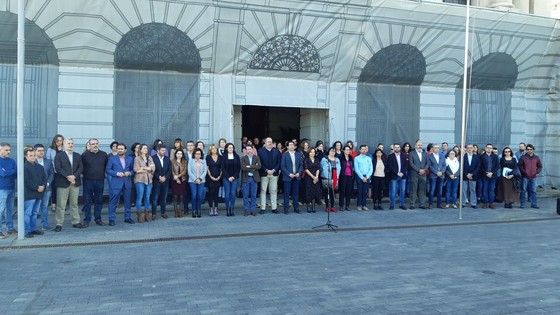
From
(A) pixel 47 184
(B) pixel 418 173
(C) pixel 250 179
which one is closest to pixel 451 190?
(B) pixel 418 173

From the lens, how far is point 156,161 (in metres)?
10.8

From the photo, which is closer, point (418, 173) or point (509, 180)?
point (418, 173)

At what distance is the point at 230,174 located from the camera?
11.4 metres

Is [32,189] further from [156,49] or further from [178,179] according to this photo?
[156,49]

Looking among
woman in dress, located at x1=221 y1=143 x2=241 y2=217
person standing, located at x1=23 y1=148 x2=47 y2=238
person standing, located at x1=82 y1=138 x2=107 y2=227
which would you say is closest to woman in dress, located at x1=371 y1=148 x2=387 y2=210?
woman in dress, located at x1=221 y1=143 x2=241 y2=217

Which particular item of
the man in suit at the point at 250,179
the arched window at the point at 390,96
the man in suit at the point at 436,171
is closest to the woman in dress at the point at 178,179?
the man in suit at the point at 250,179

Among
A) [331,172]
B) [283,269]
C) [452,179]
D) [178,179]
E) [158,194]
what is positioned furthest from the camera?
[452,179]

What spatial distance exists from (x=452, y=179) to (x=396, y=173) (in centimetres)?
176

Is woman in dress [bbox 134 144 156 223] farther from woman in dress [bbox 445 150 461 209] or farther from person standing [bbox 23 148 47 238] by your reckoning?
woman in dress [bbox 445 150 461 209]

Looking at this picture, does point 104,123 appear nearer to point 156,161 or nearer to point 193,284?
point 156,161

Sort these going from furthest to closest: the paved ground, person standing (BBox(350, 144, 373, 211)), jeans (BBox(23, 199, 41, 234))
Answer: person standing (BBox(350, 144, 373, 211)), jeans (BBox(23, 199, 41, 234)), the paved ground

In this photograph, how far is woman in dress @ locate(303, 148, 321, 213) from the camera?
471 inches

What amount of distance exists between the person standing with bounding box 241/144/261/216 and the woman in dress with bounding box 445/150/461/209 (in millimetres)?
5379

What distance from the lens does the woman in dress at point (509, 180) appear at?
1323cm
